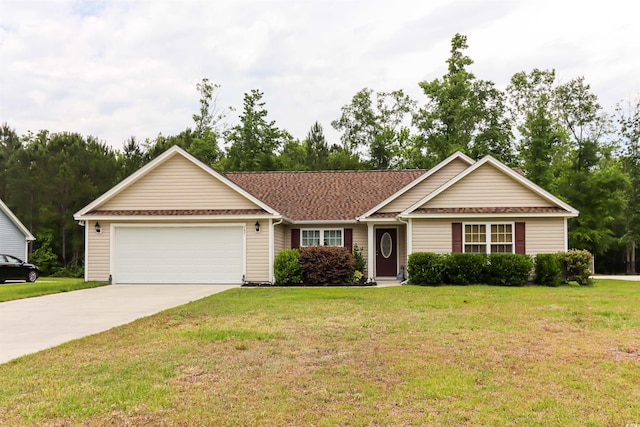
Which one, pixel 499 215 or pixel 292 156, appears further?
pixel 292 156

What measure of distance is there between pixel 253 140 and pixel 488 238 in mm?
25341

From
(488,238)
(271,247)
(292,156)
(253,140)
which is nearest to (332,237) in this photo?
(271,247)

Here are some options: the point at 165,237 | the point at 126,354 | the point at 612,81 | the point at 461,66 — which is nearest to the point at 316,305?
the point at 126,354

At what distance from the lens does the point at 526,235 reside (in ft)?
60.1

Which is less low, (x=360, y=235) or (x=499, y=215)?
(x=499, y=215)

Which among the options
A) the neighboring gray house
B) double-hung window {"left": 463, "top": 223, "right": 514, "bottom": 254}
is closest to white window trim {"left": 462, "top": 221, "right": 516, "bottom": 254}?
double-hung window {"left": 463, "top": 223, "right": 514, "bottom": 254}

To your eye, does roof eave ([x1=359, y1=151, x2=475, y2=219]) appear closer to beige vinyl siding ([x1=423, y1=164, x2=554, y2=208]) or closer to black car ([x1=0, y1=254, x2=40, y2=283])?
beige vinyl siding ([x1=423, y1=164, x2=554, y2=208])

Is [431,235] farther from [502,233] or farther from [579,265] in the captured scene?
[579,265]

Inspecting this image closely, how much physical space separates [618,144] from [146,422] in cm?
4131

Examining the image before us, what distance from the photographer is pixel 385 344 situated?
734cm

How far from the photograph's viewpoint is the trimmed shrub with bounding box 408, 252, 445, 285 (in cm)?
1731

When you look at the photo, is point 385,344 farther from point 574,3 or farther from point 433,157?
point 433,157

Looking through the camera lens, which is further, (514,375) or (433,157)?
(433,157)

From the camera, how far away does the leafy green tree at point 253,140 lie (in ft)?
129
